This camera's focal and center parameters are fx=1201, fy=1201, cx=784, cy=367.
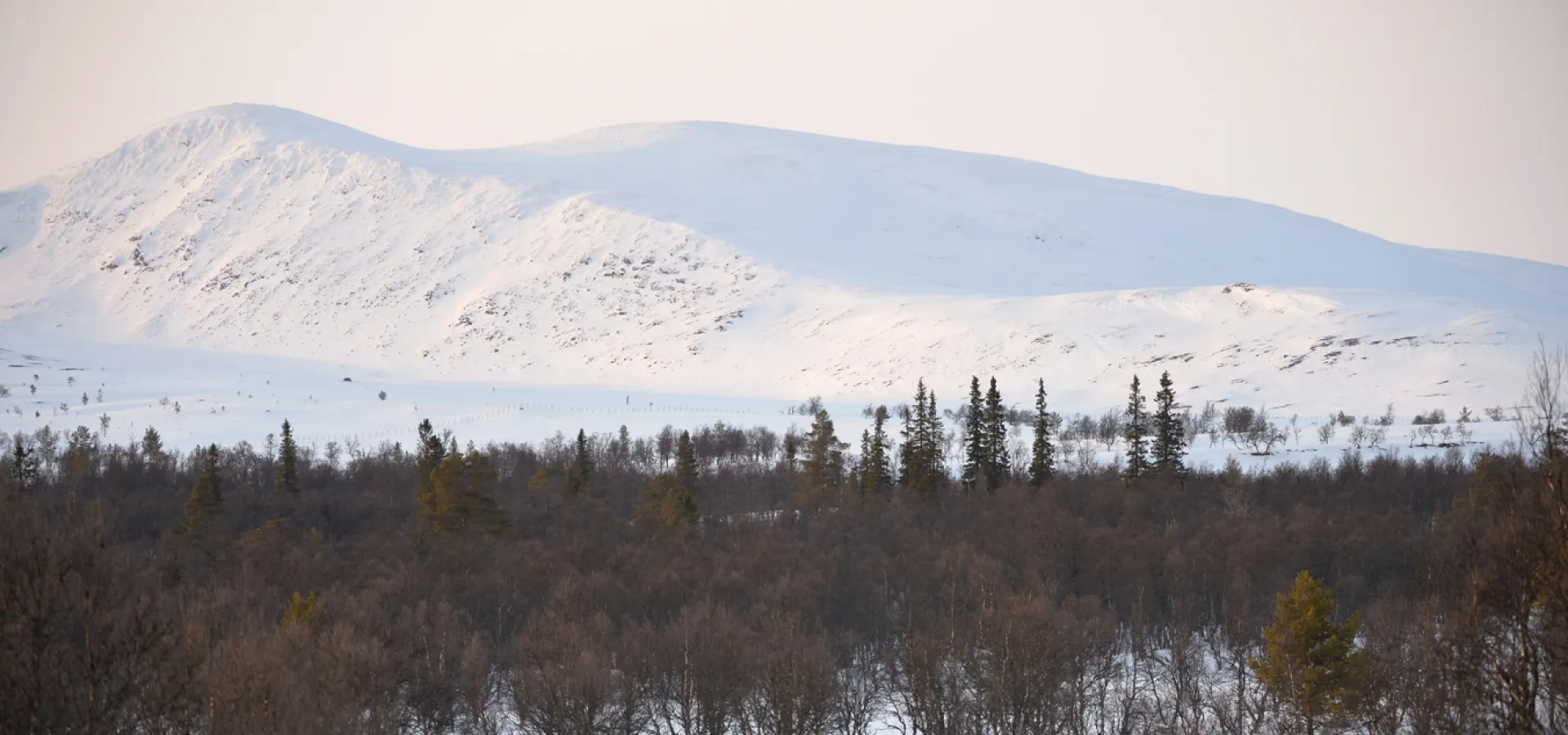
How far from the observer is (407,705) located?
3512cm

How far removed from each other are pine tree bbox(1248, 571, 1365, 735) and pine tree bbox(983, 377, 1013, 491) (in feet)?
123

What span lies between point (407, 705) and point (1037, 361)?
133 metres

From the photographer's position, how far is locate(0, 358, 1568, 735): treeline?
17578 mm

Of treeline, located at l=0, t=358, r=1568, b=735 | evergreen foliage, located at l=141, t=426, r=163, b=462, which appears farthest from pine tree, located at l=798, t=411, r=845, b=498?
evergreen foliage, located at l=141, t=426, r=163, b=462

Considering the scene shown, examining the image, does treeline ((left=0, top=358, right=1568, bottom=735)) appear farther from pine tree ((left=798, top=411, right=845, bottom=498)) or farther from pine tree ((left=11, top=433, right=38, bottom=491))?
pine tree ((left=11, top=433, right=38, bottom=491))

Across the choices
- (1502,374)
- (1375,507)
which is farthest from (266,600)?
(1502,374)

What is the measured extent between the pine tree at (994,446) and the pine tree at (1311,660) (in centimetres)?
3742

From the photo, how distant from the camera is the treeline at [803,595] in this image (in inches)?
692

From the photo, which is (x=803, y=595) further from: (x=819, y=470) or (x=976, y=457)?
(x=976, y=457)

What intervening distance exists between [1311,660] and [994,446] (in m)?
41.9

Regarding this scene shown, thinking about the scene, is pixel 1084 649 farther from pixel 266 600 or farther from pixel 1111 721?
pixel 266 600

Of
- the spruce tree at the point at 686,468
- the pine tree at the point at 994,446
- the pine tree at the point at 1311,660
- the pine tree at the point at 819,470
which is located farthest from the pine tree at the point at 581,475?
the pine tree at the point at 1311,660

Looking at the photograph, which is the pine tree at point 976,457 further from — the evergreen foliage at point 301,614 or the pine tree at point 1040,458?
the evergreen foliage at point 301,614

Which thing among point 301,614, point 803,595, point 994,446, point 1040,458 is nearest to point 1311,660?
point 803,595
